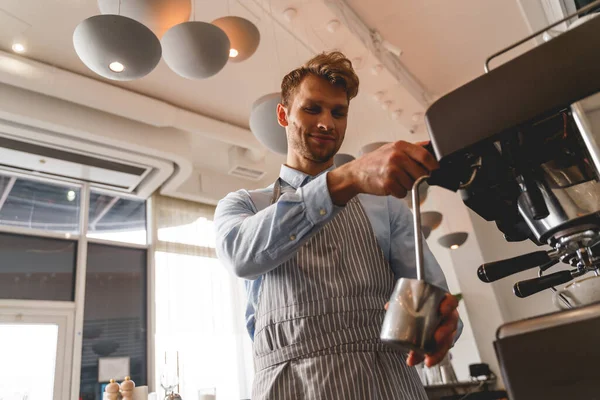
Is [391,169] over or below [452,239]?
below

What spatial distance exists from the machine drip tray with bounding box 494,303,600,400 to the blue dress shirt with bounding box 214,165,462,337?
0.31 meters

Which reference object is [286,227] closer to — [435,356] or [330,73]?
[435,356]

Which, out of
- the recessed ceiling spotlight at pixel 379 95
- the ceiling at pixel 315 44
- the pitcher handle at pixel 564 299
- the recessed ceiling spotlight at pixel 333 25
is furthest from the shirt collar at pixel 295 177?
the recessed ceiling spotlight at pixel 379 95

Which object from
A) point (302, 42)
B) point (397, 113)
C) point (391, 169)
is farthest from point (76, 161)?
point (391, 169)

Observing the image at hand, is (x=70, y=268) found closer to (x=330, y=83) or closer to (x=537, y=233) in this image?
(x=330, y=83)

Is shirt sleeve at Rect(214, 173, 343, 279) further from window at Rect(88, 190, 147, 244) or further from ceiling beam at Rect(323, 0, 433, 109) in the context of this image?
window at Rect(88, 190, 147, 244)

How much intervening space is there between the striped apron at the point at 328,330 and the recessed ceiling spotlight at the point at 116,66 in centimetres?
134

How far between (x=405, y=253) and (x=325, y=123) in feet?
1.07

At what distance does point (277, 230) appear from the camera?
0.72 m

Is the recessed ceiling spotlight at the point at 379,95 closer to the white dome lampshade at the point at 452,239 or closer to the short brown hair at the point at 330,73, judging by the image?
the white dome lampshade at the point at 452,239

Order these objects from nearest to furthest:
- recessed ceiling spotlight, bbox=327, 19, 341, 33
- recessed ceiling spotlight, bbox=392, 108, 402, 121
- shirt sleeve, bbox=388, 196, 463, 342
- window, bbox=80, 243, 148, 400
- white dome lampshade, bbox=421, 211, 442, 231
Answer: shirt sleeve, bbox=388, 196, 463, 342, recessed ceiling spotlight, bbox=327, 19, 341, 33, white dome lampshade, bbox=421, 211, 442, 231, window, bbox=80, 243, 148, 400, recessed ceiling spotlight, bbox=392, 108, 402, 121

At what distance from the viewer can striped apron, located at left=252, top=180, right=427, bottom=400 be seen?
2.50 feet

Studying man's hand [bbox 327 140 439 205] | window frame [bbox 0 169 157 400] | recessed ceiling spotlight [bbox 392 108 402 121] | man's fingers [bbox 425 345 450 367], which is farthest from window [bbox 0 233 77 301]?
man's fingers [bbox 425 345 450 367]

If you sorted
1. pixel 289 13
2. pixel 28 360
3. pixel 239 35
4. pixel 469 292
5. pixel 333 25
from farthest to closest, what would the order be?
pixel 469 292 < pixel 28 360 < pixel 333 25 < pixel 289 13 < pixel 239 35
